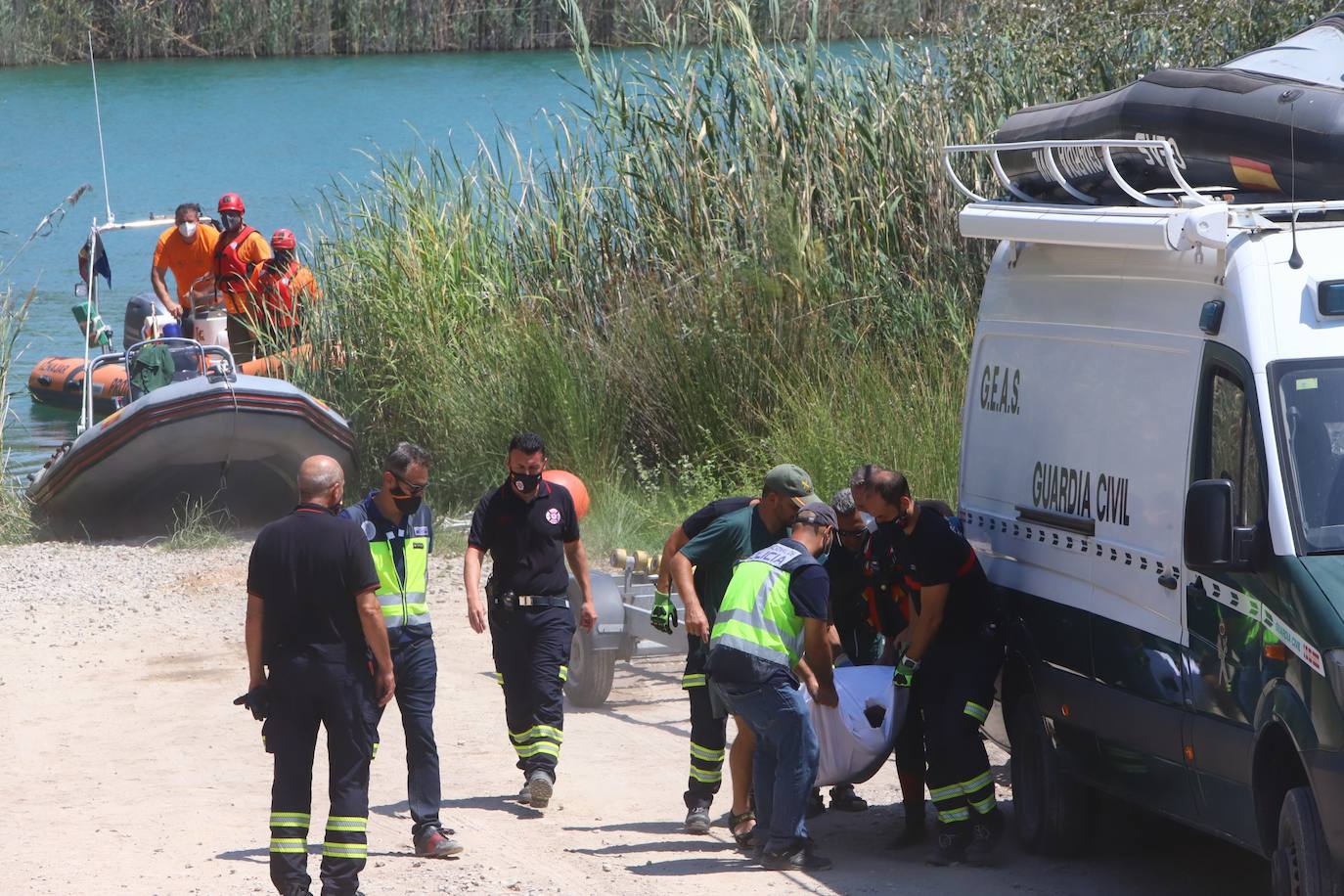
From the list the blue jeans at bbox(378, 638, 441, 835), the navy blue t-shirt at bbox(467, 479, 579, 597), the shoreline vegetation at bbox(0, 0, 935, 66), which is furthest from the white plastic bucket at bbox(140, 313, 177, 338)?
the shoreline vegetation at bbox(0, 0, 935, 66)

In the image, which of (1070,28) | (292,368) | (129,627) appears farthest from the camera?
(292,368)

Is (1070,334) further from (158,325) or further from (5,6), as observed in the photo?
(5,6)

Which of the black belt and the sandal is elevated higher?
the black belt

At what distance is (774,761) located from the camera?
6.61 m

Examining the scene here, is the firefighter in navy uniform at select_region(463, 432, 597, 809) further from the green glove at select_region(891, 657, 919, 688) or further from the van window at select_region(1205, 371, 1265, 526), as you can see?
the van window at select_region(1205, 371, 1265, 526)

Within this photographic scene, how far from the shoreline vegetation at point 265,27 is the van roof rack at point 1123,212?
109ft

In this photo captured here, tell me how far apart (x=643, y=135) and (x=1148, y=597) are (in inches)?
353

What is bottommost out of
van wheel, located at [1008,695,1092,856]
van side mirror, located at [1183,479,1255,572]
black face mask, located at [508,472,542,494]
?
van wheel, located at [1008,695,1092,856]

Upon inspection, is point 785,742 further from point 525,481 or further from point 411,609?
point 525,481

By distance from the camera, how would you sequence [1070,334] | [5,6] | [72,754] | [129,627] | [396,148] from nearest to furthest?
1. [1070,334]
2. [72,754]
3. [129,627]
4. [396,148]
5. [5,6]

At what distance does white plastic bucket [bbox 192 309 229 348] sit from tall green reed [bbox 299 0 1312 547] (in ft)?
4.11

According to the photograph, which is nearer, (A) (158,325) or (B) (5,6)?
(A) (158,325)

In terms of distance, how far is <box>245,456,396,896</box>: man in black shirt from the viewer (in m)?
5.86

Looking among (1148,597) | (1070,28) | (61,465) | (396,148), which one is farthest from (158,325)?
(396,148)
